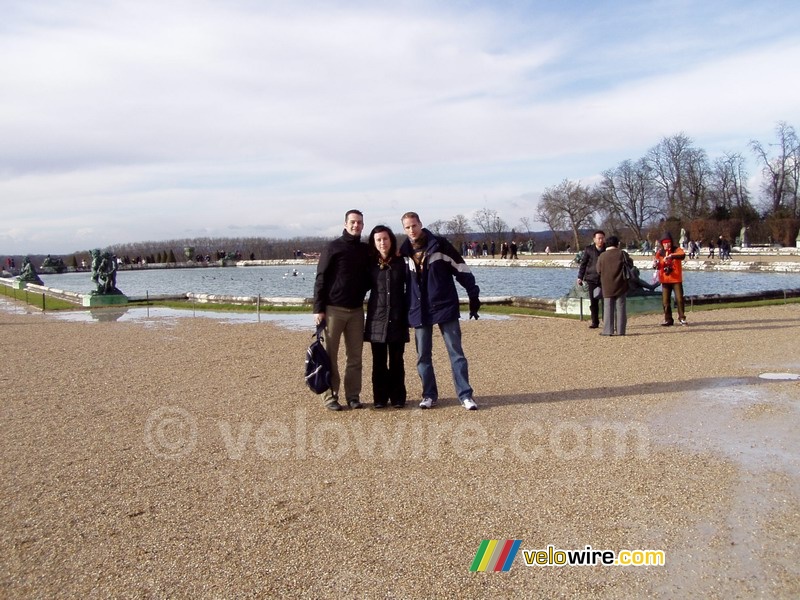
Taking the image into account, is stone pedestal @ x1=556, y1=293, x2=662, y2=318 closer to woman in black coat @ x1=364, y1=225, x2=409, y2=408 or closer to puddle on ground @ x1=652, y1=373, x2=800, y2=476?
puddle on ground @ x1=652, y1=373, x2=800, y2=476

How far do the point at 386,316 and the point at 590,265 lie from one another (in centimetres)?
687

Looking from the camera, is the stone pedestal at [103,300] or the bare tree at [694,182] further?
the bare tree at [694,182]

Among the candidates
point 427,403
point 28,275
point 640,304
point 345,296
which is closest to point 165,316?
point 640,304

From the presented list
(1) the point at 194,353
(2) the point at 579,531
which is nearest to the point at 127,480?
(2) the point at 579,531

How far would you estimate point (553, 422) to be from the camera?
6336 millimetres

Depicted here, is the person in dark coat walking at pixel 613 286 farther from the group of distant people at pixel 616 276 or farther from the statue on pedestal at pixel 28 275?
the statue on pedestal at pixel 28 275

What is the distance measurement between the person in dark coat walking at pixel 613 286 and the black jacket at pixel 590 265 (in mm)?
740

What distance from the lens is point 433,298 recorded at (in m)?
7.00

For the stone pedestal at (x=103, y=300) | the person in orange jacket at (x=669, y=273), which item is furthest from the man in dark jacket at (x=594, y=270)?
the stone pedestal at (x=103, y=300)

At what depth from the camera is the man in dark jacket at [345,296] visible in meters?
7.09

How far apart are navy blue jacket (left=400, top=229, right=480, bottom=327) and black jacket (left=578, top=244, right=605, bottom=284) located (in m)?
6.29

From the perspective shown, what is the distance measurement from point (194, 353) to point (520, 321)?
6501mm

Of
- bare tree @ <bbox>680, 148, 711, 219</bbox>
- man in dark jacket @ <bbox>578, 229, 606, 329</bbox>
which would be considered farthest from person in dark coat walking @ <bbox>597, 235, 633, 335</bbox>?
bare tree @ <bbox>680, 148, 711, 219</bbox>

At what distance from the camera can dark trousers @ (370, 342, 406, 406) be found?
7.16 metres
